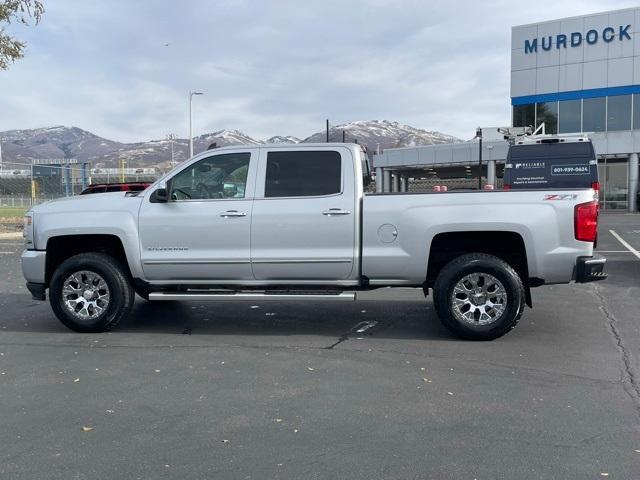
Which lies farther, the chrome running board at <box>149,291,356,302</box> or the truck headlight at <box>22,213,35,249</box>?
the truck headlight at <box>22,213,35,249</box>

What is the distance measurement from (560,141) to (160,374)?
1206cm

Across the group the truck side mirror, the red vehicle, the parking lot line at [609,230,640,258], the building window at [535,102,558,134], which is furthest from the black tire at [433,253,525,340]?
the building window at [535,102,558,134]

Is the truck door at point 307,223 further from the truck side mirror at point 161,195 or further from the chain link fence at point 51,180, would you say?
the chain link fence at point 51,180

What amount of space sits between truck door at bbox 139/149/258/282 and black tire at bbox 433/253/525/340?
207cm

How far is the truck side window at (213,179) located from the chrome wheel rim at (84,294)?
51.1 inches

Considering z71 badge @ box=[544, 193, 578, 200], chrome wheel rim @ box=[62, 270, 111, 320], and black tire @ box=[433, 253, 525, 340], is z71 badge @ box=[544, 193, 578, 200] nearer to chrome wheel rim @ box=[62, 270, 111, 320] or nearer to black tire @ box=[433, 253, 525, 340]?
black tire @ box=[433, 253, 525, 340]

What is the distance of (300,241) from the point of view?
6.61m

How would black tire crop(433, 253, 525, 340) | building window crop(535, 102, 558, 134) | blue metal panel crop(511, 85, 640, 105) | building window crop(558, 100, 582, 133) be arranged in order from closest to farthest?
black tire crop(433, 253, 525, 340) → blue metal panel crop(511, 85, 640, 105) → building window crop(558, 100, 582, 133) → building window crop(535, 102, 558, 134)

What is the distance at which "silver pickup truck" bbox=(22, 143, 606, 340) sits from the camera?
20.6ft

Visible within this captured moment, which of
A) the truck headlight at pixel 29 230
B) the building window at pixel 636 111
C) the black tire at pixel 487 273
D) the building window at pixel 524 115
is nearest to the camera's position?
the black tire at pixel 487 273

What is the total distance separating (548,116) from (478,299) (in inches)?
1387

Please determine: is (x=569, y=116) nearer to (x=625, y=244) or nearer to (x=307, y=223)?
(x=625, y=244)

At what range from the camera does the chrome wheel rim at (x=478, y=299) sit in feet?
20.9

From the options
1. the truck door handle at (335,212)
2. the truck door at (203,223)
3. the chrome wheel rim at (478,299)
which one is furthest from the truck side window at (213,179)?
the chrome wheel rim at (478,299)
